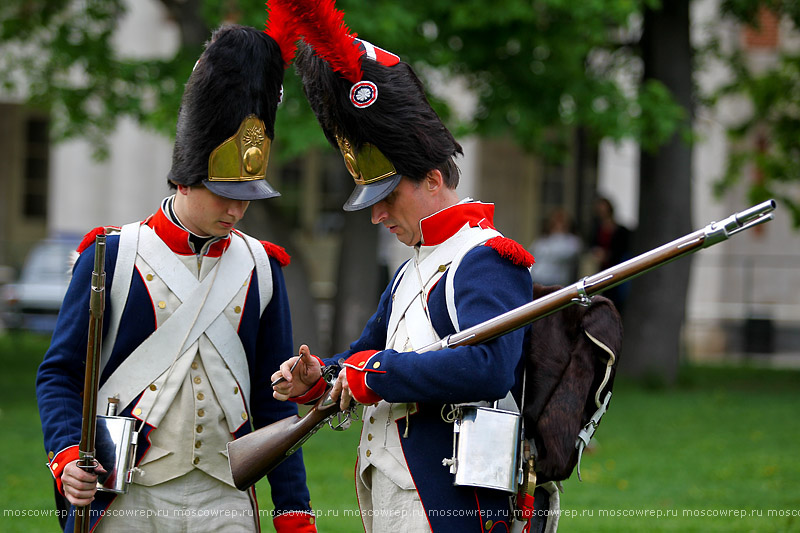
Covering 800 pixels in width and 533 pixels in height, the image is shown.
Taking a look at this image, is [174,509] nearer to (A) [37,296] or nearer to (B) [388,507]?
(B) [388,507]

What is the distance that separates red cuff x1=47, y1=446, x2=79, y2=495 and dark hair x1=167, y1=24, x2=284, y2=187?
0.90 meters

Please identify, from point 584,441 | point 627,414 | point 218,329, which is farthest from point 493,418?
point 627,414

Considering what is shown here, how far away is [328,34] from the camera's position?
3.21m

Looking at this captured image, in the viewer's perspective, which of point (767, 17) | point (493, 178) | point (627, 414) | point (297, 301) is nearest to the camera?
point (627, 414)

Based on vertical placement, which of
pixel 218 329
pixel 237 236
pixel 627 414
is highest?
pixel 237 236

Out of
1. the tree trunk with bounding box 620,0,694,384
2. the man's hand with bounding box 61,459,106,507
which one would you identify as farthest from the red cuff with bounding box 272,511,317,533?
the tree trunk with bounding box 620,0,694,384

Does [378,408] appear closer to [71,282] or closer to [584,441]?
[584,441]

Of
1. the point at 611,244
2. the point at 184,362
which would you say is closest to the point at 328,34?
the point at 184,362

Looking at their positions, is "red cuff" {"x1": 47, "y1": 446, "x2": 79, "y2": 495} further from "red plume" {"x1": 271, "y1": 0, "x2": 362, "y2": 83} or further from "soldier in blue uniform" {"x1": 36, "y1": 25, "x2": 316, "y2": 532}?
"red plume" {"x1": 271, "y1": 0, "x2": 362, "y2": 83}

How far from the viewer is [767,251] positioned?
72.6 feet

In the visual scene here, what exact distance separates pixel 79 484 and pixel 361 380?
0.90 meters

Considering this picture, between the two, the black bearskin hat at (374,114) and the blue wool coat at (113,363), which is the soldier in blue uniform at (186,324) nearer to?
the blue wool coat at (113,363)

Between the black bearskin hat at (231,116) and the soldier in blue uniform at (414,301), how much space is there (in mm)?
139

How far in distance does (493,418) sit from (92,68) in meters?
10.2
